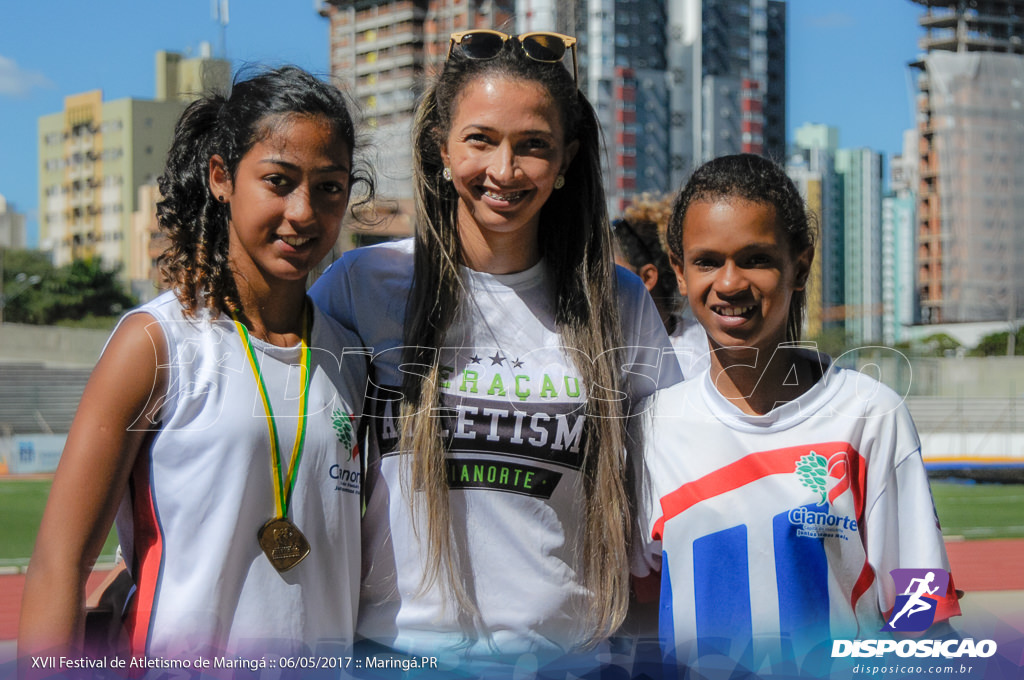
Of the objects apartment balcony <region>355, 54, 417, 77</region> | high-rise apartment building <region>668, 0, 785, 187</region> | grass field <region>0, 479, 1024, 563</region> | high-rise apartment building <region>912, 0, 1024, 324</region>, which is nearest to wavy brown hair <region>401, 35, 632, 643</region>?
grass field <region>0, 479, 1024, 563</region>

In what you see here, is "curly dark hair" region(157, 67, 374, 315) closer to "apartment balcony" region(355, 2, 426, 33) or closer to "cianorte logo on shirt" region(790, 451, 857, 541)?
"cianorte logo on shirt" region(790, 451, 857, 541)

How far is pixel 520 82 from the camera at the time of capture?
231cm

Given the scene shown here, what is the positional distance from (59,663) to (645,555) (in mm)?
1310

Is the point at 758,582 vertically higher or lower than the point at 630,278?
lower

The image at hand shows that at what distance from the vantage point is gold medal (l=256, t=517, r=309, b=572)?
206 cm

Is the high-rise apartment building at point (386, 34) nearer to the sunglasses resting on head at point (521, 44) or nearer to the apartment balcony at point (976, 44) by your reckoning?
the apartment balcony at point (976, 44)

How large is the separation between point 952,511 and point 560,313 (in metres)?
14.3

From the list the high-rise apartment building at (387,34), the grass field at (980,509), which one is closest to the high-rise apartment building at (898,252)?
the high-rise apartment building at (387,34)

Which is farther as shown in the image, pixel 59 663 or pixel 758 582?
pixel 758 582

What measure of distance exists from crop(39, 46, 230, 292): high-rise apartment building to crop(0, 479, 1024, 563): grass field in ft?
167

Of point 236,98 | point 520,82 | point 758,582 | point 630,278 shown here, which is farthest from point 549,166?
point 758,582

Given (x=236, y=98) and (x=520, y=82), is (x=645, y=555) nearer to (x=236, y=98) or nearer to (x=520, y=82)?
(x=520, y=82)

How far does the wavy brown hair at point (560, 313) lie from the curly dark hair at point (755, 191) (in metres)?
0.26

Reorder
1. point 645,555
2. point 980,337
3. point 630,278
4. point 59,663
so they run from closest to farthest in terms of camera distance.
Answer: point 59,663
point 645,555
point 630,278
point 980,337
